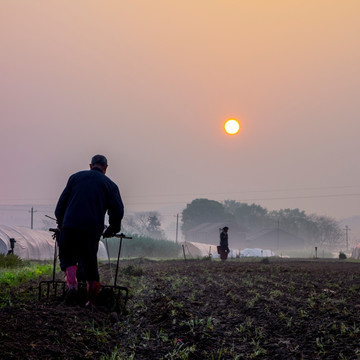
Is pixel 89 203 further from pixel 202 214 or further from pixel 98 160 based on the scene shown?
pixel 202 214

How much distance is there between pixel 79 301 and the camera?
21.1ft

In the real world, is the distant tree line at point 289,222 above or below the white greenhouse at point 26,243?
above

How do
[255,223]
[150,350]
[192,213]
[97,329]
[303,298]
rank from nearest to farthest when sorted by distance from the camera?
1. [150,350]
2. [97,329]
3. [303,298]
4. [192,213]
5. [255,223]

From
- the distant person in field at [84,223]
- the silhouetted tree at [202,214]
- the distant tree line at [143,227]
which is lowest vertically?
the distant person in field at [84,223]

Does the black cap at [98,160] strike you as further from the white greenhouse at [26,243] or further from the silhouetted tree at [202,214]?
the silhouetted tree at [202,214]

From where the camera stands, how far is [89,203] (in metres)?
6.40

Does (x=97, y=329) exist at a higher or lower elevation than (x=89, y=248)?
lower

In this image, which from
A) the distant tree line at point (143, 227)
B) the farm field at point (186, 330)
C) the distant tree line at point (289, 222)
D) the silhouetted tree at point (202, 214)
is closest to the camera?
the farm field at point (186, 330)

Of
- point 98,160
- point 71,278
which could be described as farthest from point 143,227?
point 71,278

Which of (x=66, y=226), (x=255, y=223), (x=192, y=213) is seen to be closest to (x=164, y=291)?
(x=66, y=226)

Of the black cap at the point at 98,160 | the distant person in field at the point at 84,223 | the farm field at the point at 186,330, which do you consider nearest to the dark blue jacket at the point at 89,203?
the distant person in field at the point at 84,223

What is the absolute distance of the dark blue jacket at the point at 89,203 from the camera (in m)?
6.35

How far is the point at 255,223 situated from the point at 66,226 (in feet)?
375

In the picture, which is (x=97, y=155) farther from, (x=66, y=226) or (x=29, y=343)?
(x=29, y=343)
